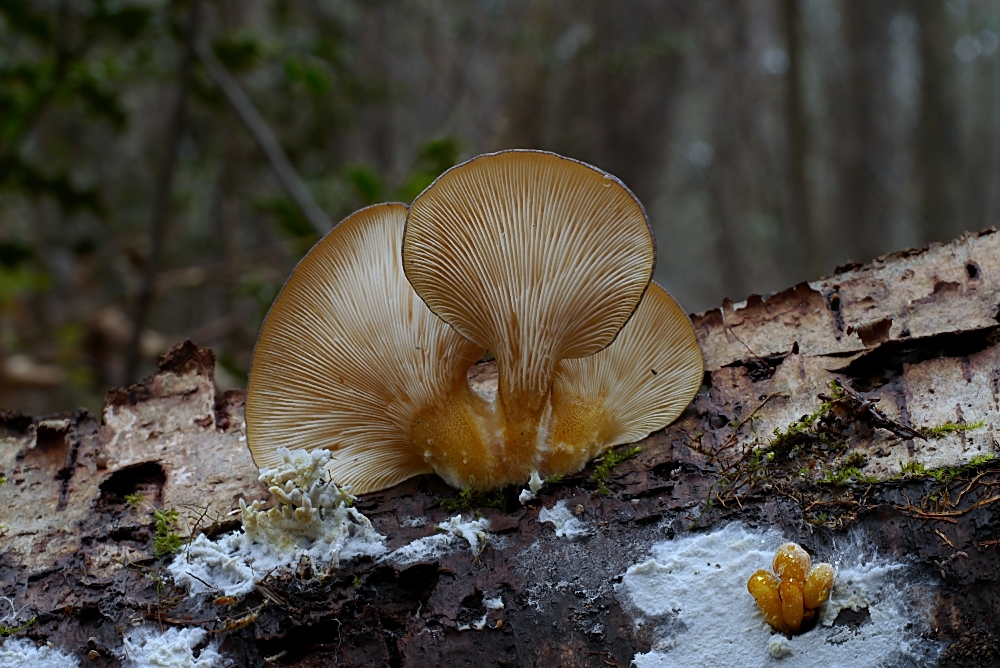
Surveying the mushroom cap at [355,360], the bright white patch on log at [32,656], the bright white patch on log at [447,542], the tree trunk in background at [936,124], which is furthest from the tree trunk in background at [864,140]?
the bright white patch on log at [32,656]

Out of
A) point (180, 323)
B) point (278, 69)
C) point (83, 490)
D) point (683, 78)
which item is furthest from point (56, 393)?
point (683, 78)

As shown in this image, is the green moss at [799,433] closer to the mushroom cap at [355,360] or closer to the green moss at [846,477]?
the green moss at [846,477]

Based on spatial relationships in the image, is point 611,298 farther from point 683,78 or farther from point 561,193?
point 683,78

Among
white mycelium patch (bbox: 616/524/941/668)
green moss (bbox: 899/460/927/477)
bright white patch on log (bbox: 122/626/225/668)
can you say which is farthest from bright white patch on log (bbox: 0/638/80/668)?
green moss (bbox: 899/460/927/477)

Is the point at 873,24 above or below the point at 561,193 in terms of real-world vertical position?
above

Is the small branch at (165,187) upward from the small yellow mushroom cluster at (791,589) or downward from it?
upward
